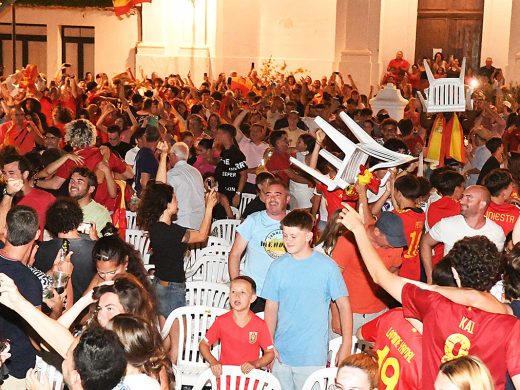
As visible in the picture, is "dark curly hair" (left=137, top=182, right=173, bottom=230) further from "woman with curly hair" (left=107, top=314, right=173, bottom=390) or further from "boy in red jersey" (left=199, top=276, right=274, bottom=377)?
"woman with curly hair" (left=107, top=314, right=173, bottom=390)

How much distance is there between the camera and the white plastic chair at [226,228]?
1091 cm

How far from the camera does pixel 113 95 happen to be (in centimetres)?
1983

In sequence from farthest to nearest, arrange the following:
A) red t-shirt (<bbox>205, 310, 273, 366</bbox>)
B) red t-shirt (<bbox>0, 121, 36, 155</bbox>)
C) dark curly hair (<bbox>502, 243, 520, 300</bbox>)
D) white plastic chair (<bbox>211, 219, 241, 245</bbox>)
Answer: red t-shirt (<bbox>0, 121, 36, 155</bbox>), white plastic chair (<bbox>211, 219, 241, 245</bbox>), red t-shirt (<bbox>205, 310, 273, 366</bbox>), dark curly hair (<bbox>502, 243, 520, 300</bbox>)

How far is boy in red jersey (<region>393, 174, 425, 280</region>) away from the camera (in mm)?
8125

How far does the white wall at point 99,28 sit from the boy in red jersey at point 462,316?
23.0 metres

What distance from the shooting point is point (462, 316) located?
502cm

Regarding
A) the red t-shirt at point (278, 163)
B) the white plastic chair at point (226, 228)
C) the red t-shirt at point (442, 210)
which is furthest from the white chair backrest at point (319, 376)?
the red t-shirt at point (278, 163)

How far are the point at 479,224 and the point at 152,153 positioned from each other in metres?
4.15

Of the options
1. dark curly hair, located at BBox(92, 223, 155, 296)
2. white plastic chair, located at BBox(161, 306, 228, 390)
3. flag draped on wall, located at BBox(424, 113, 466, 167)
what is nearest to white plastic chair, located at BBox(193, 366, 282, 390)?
dark curly hair, located at BBox(92, 223, 155, 296)

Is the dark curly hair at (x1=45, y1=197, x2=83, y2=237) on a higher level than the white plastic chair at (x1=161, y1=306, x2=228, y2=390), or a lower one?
higher

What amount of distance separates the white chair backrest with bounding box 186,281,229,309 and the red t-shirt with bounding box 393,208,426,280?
143cm

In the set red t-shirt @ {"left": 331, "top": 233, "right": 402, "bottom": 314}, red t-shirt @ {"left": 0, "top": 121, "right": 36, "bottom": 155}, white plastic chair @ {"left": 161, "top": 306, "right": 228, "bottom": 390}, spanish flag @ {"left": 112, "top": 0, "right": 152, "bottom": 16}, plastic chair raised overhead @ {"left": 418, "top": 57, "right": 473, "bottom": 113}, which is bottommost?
white plastic chair @ {"left": 161, "top": 306, "right": 228, "bottom": 390}

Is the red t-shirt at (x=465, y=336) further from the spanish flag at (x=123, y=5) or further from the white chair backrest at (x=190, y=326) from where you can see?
the spanish flag at (x=123, y=5)

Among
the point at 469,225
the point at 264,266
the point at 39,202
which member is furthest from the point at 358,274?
the point at 39,202
